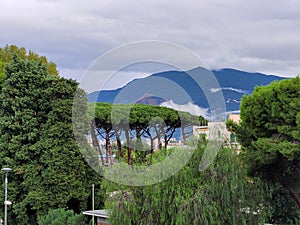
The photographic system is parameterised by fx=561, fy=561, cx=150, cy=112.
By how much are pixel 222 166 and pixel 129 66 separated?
3.94m

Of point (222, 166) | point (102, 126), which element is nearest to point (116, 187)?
point (222, 166)

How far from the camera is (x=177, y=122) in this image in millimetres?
28438

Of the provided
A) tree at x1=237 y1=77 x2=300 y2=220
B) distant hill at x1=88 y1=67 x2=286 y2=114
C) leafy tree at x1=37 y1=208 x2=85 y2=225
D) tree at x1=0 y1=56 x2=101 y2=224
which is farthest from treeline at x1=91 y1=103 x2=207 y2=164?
tree at x1=237 y1=77 x2=300 y2=220

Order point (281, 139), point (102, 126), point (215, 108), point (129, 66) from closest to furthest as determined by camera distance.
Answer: point (281, 139) < point (215, 108) < point (129, 66) < point (102, 126)

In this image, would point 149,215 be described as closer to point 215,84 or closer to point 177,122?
point 215,84

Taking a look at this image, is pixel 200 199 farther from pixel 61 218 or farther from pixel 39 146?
pixel 39 146

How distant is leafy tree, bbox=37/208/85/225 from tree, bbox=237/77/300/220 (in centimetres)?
589

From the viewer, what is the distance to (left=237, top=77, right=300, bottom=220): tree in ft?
42.0

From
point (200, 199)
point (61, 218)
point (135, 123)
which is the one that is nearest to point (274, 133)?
point (200, 199)

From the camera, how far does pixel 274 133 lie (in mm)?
13719

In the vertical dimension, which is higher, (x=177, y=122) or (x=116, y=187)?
(x=177, y=122)

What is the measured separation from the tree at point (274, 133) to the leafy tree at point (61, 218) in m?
5.89

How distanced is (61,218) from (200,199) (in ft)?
18.6

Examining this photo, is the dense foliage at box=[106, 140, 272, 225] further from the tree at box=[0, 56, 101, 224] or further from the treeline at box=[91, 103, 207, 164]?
the treeline at box=[91, 103, 207, 164]
